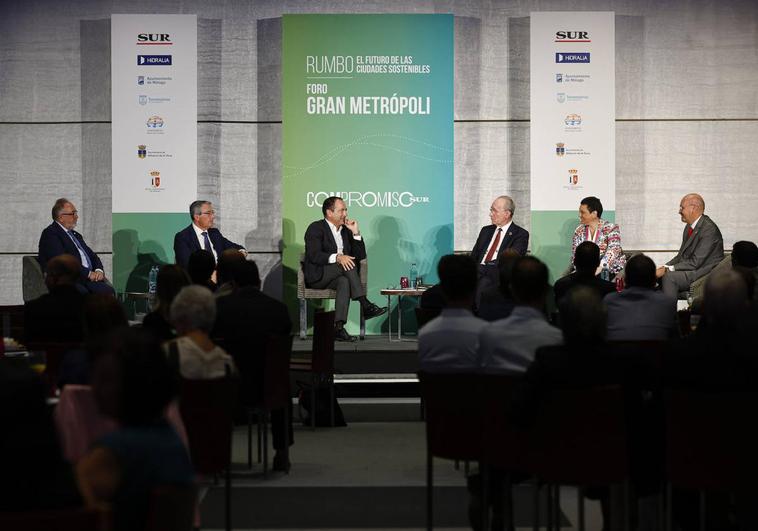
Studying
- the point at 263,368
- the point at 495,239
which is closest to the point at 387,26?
the point at 495,239

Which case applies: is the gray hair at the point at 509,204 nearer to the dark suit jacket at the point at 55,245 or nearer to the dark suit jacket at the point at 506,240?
the dark suit jacket at the point at 506,240

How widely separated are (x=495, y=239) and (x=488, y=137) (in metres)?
1.45

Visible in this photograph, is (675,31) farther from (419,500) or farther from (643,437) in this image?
(643,437)

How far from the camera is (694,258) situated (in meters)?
9.40

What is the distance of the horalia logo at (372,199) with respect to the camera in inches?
408

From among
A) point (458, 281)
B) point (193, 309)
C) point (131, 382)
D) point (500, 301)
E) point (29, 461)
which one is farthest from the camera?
point (500, 301)

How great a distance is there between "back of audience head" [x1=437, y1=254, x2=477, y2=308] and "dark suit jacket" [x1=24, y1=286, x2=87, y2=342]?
2119mm

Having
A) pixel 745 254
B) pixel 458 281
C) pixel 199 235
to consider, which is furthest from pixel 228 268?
pixel 199 235

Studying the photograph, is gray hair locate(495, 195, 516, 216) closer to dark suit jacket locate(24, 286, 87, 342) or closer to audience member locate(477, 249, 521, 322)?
audience member locate(477, 249, 521, 322)

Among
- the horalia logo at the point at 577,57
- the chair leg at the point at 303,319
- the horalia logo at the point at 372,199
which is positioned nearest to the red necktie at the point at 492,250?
the horalia logo at the point at 372,199

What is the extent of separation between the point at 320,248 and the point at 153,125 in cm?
209

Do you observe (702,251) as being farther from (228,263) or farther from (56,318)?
(56,318)

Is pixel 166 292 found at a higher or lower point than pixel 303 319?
higher

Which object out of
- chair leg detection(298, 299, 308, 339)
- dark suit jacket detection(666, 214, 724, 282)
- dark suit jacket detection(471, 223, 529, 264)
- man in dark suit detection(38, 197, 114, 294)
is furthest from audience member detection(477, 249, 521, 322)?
man in dark suit detection(38, 197, 114, 294)
